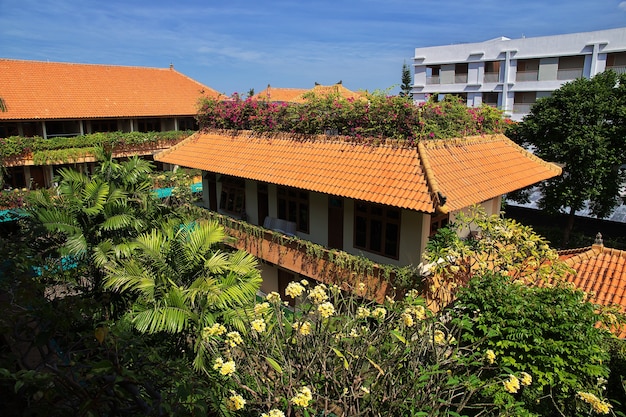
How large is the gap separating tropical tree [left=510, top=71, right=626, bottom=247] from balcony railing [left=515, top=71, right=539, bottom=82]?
831 inches

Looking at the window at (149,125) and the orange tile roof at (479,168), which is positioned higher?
the window at (149,125)

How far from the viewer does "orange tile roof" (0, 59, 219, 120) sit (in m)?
28.8

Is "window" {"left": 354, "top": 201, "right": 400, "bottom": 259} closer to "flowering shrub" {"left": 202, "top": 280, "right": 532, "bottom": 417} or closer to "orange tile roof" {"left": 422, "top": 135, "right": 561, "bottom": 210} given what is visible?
"orange tile roof" {"left": 422, "top": 135, "right": 561, "bottom": 210}

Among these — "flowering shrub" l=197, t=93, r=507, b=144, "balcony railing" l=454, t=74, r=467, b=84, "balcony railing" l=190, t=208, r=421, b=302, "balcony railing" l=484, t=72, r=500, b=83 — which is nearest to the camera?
"balcony railing" l=190, t=208, r=421, b=302

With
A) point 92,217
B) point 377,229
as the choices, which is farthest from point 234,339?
point 377,229

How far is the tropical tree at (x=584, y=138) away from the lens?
19.9 meters

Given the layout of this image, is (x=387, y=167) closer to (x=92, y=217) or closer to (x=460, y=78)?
(x=92, y=217)

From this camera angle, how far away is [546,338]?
26.9ft

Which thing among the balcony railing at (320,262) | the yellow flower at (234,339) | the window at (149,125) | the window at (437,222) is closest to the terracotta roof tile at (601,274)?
the window at (437,222)

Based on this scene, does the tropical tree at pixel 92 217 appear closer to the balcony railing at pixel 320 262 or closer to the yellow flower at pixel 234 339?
the balcony railing at pixel 320 262

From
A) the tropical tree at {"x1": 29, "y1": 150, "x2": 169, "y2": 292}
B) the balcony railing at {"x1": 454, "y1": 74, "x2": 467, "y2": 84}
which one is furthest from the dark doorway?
the balcony railing at {"x1": 454, "y1": 74, "x2": 467, "y2": 84}

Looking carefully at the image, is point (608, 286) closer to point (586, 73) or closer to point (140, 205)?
point (140, 205)

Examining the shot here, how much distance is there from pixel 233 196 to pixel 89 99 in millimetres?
19000

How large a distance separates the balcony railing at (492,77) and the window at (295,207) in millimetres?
34810
